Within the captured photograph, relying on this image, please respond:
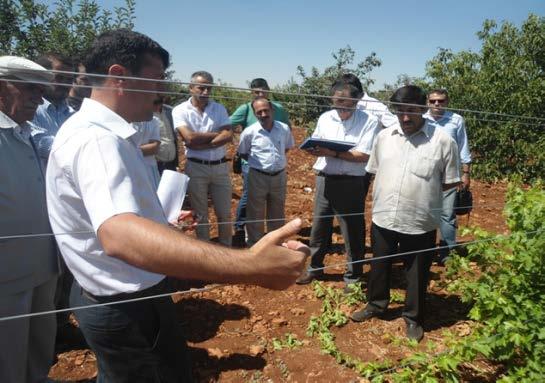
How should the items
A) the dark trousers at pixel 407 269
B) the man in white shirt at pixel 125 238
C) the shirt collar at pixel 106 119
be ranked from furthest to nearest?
the dark trousers at pixel 407 269
the shirt collar at pixel 106 119
the man in white shirt at pixel 125 238

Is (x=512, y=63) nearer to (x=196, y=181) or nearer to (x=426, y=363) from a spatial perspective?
(x=196, y=181)

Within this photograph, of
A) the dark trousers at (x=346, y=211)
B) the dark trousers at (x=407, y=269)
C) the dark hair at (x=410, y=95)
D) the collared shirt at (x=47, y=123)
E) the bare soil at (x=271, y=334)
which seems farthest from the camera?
the dark trousers at (x=346, y=211)

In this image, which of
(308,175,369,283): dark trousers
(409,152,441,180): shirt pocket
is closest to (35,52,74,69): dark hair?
(308,175,369,283): dark trousers

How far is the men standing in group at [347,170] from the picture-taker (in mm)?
3869

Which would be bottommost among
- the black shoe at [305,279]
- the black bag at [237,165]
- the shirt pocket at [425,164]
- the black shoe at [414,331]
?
the black shoe at [414,331]

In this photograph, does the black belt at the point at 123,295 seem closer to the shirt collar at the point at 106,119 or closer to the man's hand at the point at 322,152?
the shirt collar at the point at 106,119

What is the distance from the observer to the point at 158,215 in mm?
1479

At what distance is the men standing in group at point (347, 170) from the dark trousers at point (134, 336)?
2426 millimetres

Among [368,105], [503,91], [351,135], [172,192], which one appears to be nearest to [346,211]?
[351,135]

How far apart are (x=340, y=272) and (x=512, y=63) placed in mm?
6841

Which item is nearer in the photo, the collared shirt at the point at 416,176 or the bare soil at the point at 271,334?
the bare soil at the point at 271,334

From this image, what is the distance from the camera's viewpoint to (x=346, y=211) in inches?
156

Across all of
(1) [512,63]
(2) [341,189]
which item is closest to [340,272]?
(2) [341,189]

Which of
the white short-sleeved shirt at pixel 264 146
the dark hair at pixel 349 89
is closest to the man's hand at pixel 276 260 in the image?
the dark hair at pixel 349 89
